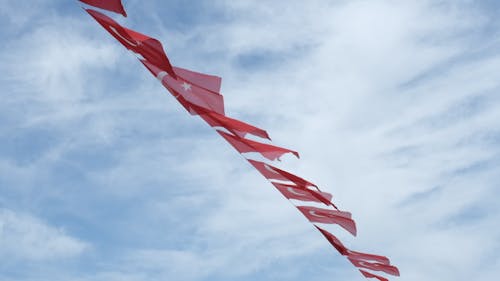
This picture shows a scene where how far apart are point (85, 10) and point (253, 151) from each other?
18.8 ft

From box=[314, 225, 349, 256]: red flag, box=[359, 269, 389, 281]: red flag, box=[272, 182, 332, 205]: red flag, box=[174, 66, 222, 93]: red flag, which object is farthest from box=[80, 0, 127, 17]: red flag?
box=[359, 269, 389, 281]: red flag

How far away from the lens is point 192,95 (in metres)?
16.4

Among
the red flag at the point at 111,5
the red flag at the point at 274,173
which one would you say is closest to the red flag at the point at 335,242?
the red flag at the point at 274,173

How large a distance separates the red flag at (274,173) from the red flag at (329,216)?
1479 millimetres

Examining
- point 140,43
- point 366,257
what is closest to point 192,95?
point 140,43

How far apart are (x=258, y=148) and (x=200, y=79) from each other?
254cm

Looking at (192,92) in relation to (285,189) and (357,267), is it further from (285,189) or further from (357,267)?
(357,267)

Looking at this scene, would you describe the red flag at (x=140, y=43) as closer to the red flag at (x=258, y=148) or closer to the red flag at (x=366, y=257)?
the red flag at (x=258, y=148)

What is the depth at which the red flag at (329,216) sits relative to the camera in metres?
19.2

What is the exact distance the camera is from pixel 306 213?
19703 millimetres

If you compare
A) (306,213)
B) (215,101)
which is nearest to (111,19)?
(215,101)

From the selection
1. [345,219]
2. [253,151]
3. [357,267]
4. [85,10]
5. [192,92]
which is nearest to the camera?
[85,10]

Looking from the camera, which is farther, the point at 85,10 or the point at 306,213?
the point at 306,213

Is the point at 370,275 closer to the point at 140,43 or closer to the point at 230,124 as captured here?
the point at 230,124
